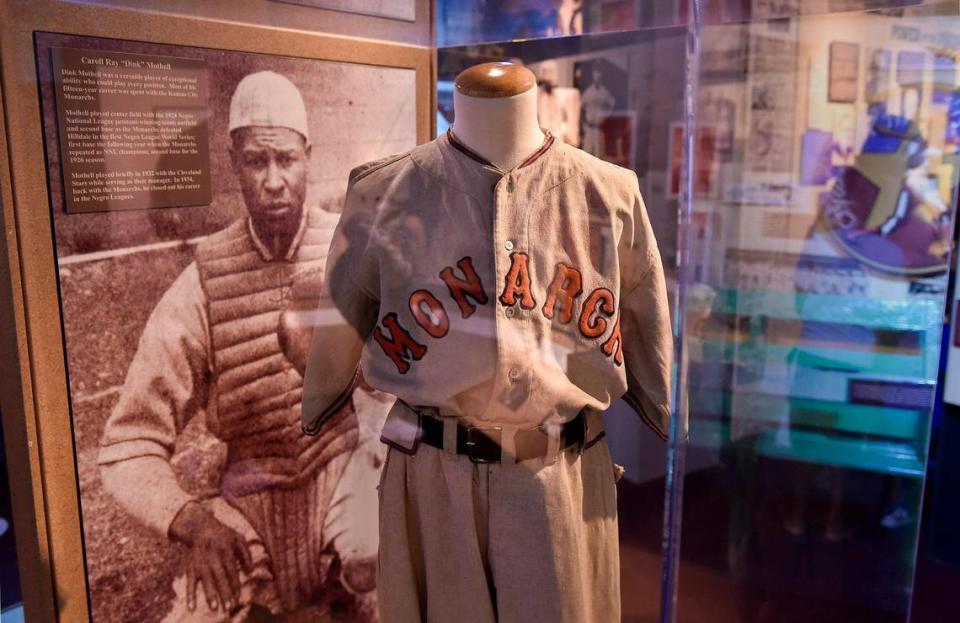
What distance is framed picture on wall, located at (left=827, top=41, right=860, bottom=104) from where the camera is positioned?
218 centimetres

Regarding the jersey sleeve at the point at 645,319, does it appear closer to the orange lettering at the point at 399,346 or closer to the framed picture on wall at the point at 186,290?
the orange lettering at the point at 399,346

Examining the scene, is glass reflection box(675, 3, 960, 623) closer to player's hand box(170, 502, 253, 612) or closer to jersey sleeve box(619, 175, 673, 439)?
jersey sleeve box(619, 175, 673, 439)

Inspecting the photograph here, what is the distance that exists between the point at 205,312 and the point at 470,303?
73 centimetres

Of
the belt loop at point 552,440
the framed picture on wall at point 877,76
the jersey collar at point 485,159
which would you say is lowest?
the belt loop at point 552,440

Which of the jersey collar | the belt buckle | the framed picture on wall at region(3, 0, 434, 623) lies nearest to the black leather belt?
the belt buckle

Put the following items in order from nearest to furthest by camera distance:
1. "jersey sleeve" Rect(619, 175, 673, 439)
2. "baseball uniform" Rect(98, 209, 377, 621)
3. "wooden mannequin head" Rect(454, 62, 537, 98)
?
"wooden mannequin head" Rect(454, 62, 537, 98), "jersey sleeve" Rect(619, 175, 673, 439), "baseball uniform" Rect(98, 209, 377, 621)

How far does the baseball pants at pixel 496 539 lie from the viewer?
148cm

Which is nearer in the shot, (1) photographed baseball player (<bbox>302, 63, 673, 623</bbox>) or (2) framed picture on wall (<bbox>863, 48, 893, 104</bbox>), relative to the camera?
(1) photographed baseball player (<bbox>302, 63, 673, 623</bbox>)

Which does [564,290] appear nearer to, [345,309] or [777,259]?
[345,309]

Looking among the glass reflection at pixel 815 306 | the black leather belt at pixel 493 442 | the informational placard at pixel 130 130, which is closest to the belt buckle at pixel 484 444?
the black leather belt at pixel 493 442

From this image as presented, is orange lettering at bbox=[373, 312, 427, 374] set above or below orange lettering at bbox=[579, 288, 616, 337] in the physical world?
below

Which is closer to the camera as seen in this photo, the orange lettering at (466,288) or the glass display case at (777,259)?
the orange lettering at (466,288)

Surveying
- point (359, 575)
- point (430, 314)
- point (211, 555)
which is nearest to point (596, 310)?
point (430, 314)

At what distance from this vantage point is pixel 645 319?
1.56 metres
